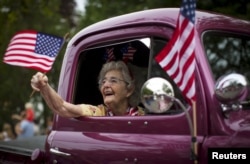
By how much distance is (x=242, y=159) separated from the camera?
2.51 meters

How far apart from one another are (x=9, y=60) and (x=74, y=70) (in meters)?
0.97

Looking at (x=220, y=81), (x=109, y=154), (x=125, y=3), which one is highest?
(x=125, y=3)

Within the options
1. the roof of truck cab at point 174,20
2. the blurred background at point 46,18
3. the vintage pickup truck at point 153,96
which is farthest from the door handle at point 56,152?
the blurred background at point 46,18

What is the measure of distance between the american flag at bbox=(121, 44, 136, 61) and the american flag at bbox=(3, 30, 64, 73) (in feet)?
1.53

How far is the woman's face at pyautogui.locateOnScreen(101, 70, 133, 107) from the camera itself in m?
3.51

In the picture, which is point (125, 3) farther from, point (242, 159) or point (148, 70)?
point (242, 159)

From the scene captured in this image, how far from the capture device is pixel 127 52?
376 cm

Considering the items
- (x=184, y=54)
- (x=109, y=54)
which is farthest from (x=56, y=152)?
(x=184, y=54)

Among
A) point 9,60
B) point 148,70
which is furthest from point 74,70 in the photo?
point 9,60

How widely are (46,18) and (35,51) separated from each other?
18.4 metres

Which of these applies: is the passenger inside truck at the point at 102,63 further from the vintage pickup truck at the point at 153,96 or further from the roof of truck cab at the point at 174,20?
the roof of truck cab at the point at 174,20

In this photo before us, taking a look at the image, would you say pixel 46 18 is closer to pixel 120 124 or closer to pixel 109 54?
pixel 109 54

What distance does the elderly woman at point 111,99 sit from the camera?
3.38 metres

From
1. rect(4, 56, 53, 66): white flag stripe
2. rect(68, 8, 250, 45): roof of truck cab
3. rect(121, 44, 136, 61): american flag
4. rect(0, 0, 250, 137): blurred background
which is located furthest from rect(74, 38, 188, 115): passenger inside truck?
rect(0, 0, 250, 137): blurred background
